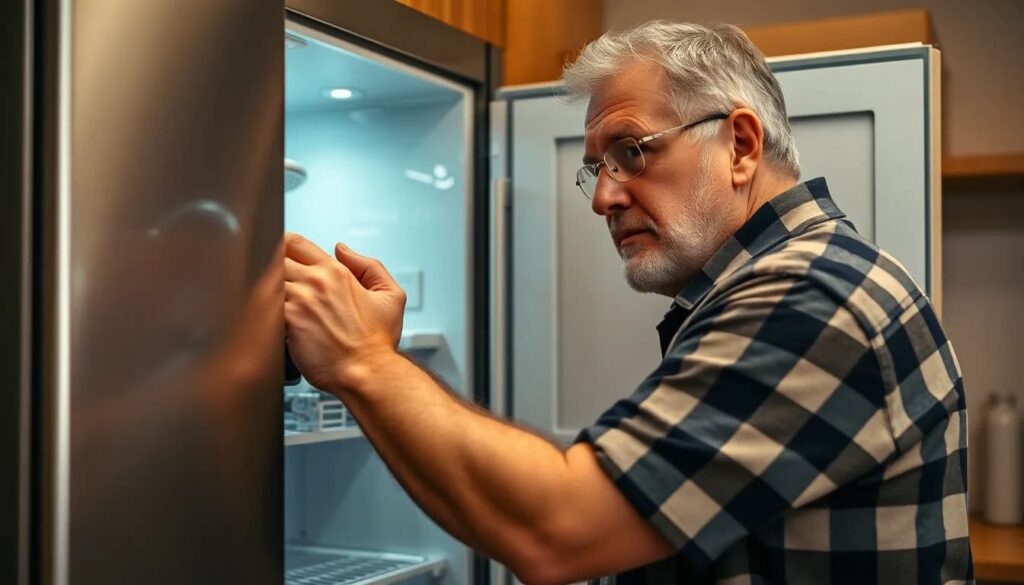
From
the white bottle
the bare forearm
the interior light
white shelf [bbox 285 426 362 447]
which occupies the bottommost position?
the white bottle

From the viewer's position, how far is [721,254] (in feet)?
3.76

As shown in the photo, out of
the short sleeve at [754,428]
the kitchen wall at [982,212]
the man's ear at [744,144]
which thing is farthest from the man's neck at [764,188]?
the kitchen wall at [982,212]

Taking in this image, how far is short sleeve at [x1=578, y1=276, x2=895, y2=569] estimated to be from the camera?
88 cm

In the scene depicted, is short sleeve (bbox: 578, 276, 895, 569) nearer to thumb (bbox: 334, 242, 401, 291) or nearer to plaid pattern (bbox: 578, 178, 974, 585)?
plaid pattern (bbox: 578, 178, 974, 585)

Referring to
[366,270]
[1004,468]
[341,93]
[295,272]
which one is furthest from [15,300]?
[1004,468]

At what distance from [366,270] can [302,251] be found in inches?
3.0

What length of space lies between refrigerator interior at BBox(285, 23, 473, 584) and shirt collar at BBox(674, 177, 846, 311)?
664 mm

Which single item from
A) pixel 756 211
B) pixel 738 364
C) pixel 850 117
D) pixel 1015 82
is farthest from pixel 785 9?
pixel 738 364

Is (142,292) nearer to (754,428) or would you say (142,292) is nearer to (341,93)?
(754,428)

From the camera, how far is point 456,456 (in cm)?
91

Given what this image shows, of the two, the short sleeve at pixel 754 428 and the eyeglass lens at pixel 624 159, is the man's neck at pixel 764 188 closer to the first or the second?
the eyeglass lens at pixel 624 159

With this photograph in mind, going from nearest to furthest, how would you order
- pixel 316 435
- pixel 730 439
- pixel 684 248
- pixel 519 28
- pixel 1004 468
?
pixel 730 439 → pixel 684 248 → pixel 316 435 → pixel 519 28 → pixel 1004 468

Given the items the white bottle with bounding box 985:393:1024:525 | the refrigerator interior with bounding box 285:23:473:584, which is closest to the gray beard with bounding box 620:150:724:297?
the refrigerator interior with bounding box 285:23:473:584

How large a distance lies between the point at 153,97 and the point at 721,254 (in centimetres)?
60
